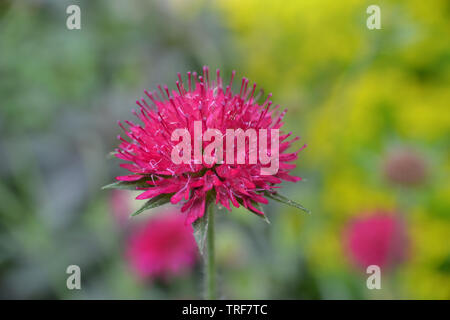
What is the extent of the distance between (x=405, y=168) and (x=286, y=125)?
0.47 m

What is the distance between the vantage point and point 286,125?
191 centimetres

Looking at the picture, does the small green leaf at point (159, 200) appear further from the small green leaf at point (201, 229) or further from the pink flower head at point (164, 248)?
the pink flower head at point (164, 248)

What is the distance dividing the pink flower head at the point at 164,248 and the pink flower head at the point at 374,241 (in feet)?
1.89

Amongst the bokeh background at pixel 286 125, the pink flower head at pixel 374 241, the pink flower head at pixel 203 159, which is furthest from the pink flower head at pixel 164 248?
the pink flower head at pixel 203 159

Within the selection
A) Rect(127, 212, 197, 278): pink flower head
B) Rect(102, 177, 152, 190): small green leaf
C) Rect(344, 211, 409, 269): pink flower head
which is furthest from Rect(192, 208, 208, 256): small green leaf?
Rect(344, 211, 409, 269): pink flower head

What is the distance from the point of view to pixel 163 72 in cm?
224

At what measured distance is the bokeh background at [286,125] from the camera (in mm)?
1787

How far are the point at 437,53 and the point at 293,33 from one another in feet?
2.42

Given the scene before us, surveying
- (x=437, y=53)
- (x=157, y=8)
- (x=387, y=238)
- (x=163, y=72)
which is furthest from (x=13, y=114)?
(x=437, y=53)

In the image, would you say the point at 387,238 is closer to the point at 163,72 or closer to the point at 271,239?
the point at 271,239

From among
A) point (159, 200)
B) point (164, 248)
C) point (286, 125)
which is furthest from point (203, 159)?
point (286, 125)

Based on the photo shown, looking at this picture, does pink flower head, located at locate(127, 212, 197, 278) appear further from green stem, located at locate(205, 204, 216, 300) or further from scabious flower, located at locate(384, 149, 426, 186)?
scabious flower, located at locate(384, 149, 426, 186)

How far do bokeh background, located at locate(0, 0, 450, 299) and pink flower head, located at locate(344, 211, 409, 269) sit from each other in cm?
1

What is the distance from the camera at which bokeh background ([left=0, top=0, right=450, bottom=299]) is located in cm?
179
